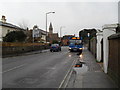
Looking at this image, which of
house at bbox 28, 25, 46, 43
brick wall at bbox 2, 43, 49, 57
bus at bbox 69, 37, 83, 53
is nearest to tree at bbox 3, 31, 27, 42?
brick wall at bbox 2, 43, 49, 57

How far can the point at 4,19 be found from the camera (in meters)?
65.2

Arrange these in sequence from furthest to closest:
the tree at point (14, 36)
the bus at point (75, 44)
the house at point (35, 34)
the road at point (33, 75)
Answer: the house at point (35, 34) → the tree at point (14, 36) → the bus at point (75, 44) → the road at point (33, 75)

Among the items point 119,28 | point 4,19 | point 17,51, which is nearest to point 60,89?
point 119,28

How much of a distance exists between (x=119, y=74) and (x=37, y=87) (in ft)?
10.6

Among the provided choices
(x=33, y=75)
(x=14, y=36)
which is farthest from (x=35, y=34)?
(x=33, y=75)

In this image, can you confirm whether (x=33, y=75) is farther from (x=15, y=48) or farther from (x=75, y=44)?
(x=75, y=44)

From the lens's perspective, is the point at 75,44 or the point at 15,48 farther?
the point at 75,44

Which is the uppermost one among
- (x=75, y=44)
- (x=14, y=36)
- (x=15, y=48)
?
(x=14, y=36)

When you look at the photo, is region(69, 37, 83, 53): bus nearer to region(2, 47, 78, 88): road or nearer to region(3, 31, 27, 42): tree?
region(3, 31, 27, 42): tree

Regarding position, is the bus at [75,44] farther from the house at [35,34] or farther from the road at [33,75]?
the road at [33,75]

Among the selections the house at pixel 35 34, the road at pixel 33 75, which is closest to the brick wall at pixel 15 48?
the house at pixel 35 34

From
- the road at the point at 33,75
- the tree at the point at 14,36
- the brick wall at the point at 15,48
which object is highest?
the tree at the point at 14,36

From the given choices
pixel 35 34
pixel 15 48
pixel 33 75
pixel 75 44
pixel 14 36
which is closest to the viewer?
pixel 33 75

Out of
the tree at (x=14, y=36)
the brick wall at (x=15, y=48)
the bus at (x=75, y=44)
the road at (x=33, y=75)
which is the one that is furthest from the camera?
the tree at (x=14, y=36)
